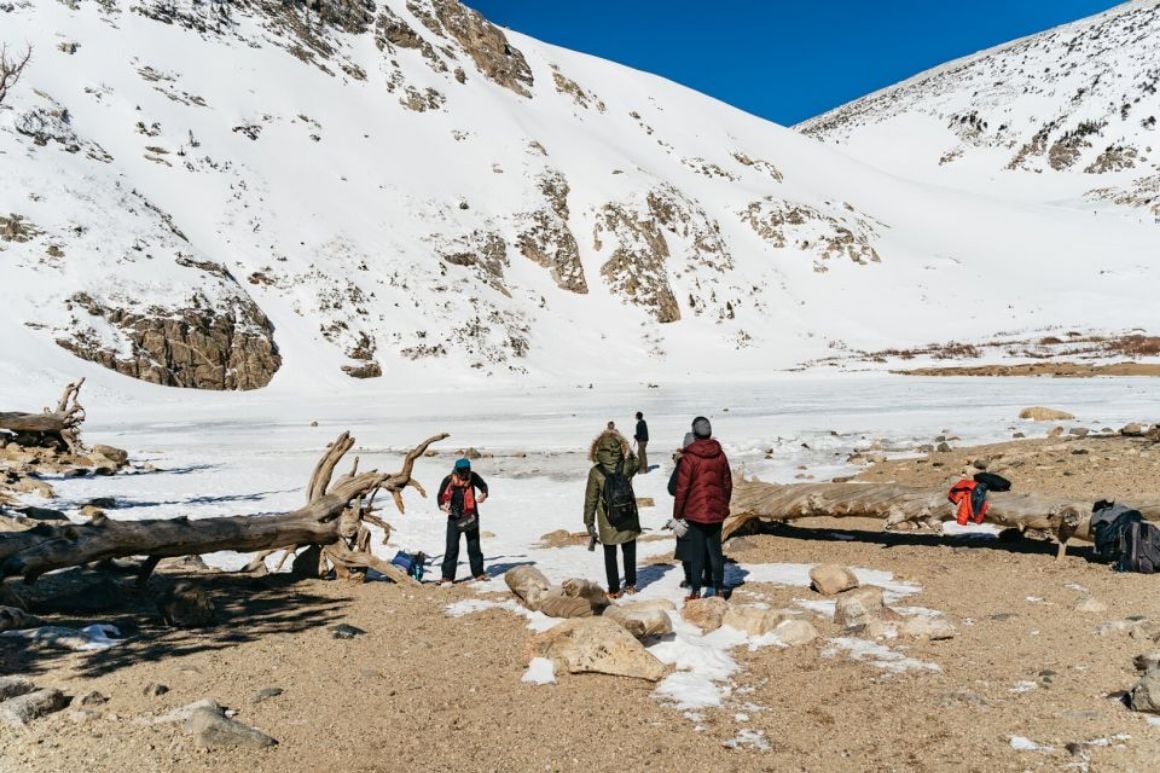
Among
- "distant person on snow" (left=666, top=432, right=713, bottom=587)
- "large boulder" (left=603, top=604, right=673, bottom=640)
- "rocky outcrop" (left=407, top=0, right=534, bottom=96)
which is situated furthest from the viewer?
"rocky outcrop" (left=407, top=0, right=534, bottom=96)

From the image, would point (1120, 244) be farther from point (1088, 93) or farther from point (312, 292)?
point (312, 292)

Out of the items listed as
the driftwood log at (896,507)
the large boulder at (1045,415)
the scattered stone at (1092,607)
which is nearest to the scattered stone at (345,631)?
the driftwood log at (896,507)

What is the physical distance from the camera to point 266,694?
6301mm

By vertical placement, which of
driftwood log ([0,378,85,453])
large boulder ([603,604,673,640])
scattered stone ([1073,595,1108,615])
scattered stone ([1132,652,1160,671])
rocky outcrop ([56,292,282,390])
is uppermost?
rocky outcrop ([56,292,282,390])

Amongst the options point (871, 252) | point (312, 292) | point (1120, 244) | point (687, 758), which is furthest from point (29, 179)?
point (1120, 244)

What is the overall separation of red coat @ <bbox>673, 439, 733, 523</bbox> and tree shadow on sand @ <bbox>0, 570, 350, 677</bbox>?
403 centimetres

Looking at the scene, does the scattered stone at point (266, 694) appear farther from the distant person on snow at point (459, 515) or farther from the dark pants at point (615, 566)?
the distant person on snow at point (459, 515)

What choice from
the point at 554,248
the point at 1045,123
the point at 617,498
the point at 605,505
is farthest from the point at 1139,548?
the point at 1045,123

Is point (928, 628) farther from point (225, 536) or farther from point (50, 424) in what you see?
point (50, 424)

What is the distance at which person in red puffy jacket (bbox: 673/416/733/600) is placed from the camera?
9125mm

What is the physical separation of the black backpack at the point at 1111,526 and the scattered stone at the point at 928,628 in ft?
11.4

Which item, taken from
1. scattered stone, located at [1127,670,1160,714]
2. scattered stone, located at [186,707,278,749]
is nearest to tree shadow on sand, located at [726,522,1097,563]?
scattered stone, located at [1127,670,1160,714]

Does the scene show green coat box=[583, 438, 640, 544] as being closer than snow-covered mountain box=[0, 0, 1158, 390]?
Yes

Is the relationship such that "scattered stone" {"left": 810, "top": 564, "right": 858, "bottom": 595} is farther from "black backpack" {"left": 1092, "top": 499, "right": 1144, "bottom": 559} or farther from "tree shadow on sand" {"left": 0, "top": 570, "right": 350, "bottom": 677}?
"tree shadow on sand" {"left": 0, "top": 570, "right": 350, "bottom": 677}
